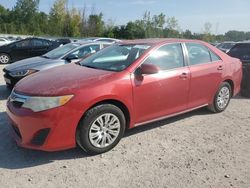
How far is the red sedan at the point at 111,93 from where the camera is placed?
4.02 m

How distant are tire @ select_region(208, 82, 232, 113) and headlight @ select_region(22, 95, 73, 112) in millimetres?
3265

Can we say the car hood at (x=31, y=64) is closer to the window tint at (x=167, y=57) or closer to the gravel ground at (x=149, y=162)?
the gravel ground at (x=149, y=162)

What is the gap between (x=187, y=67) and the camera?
5.44 meters

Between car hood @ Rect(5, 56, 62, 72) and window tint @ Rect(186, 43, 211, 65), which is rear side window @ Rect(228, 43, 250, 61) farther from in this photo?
car hood @ Rect(5, 56, 62, 72)

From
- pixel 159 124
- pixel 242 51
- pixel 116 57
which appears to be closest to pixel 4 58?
pixel 242 51

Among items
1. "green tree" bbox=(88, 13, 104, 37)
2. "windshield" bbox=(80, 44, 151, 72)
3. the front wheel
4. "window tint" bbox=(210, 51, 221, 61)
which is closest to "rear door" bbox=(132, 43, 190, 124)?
"windshield" bbox=(80, 44, 151, 72)

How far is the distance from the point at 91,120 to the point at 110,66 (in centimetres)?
112

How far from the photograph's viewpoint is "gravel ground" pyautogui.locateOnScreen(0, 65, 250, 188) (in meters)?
3.70

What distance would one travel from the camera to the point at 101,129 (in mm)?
4383

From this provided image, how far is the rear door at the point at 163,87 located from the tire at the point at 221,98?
996 mm

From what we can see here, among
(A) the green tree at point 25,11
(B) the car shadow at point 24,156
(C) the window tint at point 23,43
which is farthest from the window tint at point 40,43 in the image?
(A) the green tree at point 25,11

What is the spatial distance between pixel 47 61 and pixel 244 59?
208 inches

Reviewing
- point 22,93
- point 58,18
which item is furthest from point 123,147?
point 58,18

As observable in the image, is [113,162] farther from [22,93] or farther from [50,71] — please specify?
[50,71]
